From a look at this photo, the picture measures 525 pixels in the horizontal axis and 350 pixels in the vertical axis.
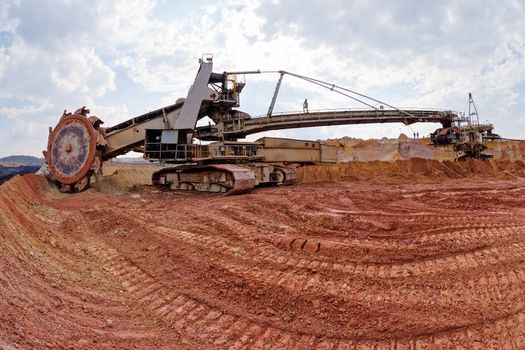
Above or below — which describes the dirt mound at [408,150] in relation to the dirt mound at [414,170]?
above

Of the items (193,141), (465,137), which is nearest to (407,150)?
(465,137)

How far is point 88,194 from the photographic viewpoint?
45.7ft

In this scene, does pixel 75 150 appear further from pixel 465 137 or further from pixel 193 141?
pixel 465 137

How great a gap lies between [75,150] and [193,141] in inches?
174

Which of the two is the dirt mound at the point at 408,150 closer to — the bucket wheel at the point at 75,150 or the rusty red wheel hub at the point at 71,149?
the bucket wheel at the point at 75,150

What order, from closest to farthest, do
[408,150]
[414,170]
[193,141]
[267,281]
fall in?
[267,281] → [193,141] → [414,170] → [408,150]

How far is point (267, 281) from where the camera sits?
4.99 metres

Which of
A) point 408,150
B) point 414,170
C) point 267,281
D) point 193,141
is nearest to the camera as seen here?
point 267,281

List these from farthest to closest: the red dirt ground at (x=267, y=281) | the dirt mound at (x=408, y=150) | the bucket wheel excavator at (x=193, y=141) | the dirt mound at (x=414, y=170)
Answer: the dirt mound at (x=408, y=150), the dirt mound at (x=414, y=170), the bucket wheel excavator at (x=193, y=141), the red dirt ground at (x=267, y=281)

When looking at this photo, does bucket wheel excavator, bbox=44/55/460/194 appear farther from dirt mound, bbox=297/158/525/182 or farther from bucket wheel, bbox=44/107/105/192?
dirt mound, bbox=297/158/525/182

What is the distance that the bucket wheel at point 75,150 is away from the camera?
48.2 ft

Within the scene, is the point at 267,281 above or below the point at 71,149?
below

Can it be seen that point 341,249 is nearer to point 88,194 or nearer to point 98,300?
point 98,300

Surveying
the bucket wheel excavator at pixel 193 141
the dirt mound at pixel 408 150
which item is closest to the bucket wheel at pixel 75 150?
the bucket wheel excavator at pixel 193 141
